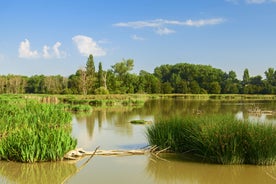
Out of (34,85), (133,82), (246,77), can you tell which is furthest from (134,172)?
(246,77)

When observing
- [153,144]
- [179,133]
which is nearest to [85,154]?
[153,144]

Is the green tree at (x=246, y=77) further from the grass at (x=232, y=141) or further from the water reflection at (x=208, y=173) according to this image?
the water reflection at (x=208, y=173)

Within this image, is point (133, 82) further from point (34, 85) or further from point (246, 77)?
point (246, 77)

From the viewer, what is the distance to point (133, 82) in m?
65.8

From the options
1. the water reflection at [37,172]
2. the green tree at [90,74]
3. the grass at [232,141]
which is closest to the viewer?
the water reflection at [37,172]

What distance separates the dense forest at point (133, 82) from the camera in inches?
2138

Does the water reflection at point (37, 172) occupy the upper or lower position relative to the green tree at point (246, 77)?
lower

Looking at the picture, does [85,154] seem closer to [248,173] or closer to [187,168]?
[187,168]

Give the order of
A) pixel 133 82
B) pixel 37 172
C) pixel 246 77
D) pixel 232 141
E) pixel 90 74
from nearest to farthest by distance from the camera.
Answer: pixel 37 172, pixel 232 141, pixel 90 74, pixel 133 82, pixel 246 77

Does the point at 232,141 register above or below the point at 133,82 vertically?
below

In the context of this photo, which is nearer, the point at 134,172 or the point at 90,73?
the point at 134,172

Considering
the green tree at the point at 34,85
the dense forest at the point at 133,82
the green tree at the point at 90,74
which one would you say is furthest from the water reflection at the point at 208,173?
the green tree at the point at 34,85

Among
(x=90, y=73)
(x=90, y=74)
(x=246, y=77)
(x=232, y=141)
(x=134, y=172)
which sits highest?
(x=246, y=77)

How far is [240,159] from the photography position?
8.65m
